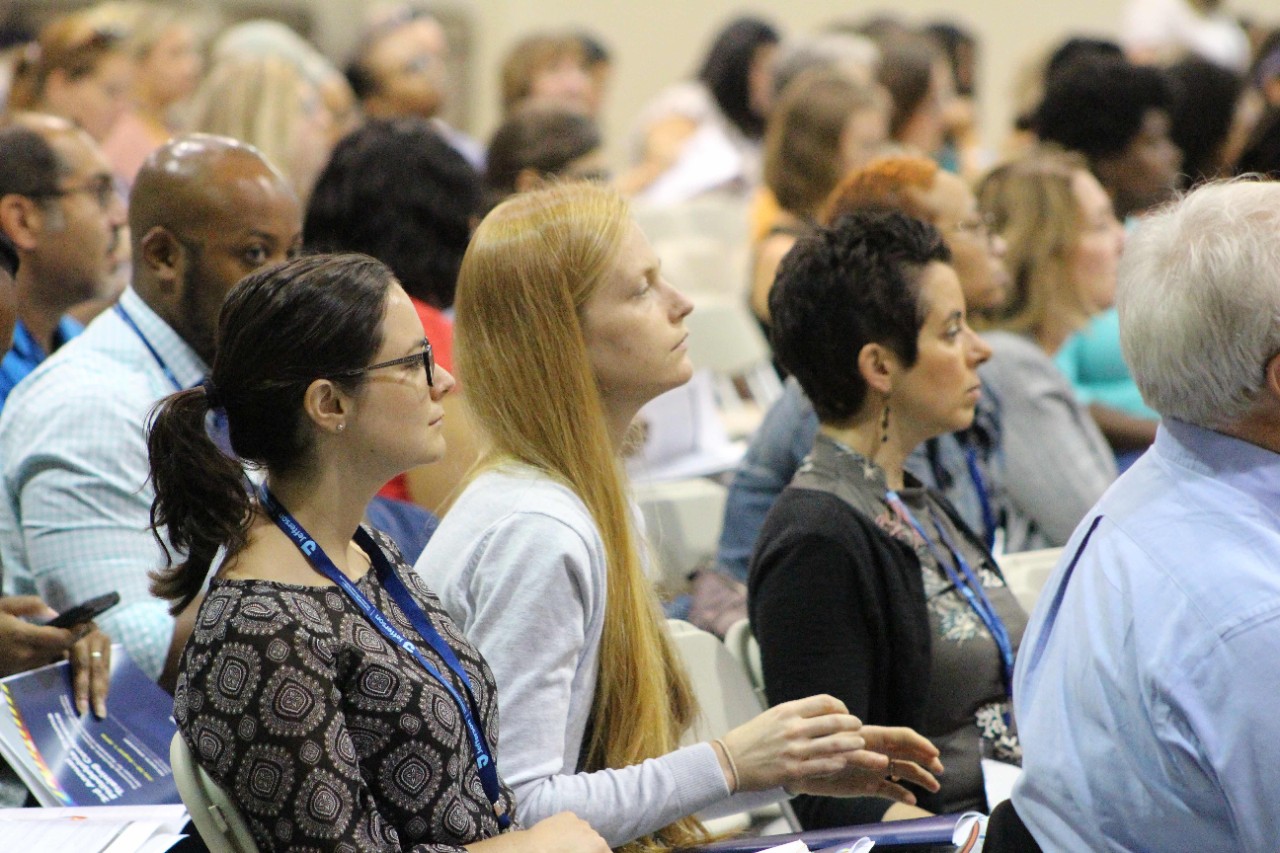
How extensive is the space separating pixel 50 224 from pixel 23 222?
5cm

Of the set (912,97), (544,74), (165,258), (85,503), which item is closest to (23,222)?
(165,258)

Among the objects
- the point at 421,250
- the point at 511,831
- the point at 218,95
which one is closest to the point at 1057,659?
the point at 511,831

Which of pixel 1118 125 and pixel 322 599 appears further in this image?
pixel 1118 125

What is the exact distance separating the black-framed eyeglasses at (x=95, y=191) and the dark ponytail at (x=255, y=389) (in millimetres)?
1318

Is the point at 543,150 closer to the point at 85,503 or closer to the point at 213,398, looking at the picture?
the point at 85,503

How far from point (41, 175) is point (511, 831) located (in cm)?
173

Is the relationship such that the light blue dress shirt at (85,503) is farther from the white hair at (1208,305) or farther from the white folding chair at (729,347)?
the white folding chair at (729,347)

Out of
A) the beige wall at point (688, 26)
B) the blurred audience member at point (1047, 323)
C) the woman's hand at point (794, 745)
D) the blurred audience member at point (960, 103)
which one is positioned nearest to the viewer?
the woman's hand at point (794, 745)

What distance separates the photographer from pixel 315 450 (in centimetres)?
165

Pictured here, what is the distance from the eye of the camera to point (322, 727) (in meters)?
1.46

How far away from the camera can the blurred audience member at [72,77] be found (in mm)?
4633

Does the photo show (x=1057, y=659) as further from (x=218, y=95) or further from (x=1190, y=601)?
(x=218, y=95)

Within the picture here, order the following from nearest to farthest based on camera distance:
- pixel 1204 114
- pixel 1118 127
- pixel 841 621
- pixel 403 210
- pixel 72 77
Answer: pixel 841 621 → pixel 403 210 → pixel 72 77 → pixel 1118 127 → pixel 1204 114

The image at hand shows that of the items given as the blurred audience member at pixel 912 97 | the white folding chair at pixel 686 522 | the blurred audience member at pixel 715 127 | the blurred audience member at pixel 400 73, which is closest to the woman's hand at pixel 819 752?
the white folding chair at pixel 686 522
